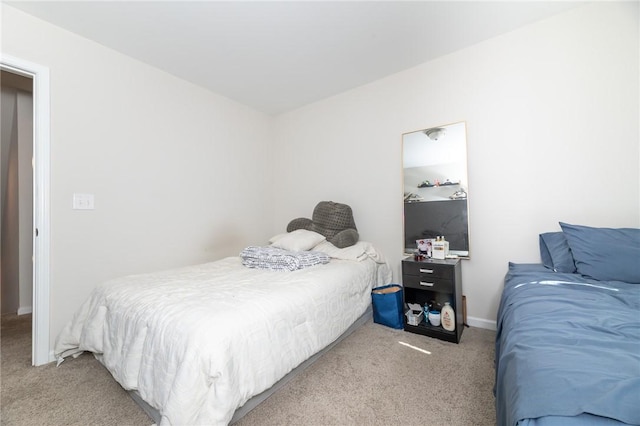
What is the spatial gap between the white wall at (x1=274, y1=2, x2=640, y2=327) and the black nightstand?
36 centimetres

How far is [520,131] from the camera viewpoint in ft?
7.16

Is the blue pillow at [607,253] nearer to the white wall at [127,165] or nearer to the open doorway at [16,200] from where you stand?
the white wall at [127,165]

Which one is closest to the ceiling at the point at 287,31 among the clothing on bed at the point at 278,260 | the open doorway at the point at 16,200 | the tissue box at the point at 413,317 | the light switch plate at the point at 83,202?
the light switch plate at the point at 83,202

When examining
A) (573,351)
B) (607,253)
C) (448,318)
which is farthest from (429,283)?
(573,351)

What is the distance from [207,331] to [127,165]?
2.05 meters

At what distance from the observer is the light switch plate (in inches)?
83.4

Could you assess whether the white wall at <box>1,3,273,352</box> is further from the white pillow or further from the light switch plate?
the white pillow

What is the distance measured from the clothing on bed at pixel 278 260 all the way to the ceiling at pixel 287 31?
1845mm

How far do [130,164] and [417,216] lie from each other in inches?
110

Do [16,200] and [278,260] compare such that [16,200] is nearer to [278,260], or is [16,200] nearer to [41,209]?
[41,209]

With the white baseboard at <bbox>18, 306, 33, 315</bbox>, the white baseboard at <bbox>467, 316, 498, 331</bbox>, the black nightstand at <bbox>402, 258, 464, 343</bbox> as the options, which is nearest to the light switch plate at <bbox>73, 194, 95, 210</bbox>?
the white baseboard at <bbox>18, 306, 33, 315</bbox>

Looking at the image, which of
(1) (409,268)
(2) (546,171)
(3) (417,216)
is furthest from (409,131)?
(1) (409,268)

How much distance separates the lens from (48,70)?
2.01m

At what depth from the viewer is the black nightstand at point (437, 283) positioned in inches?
81.9
